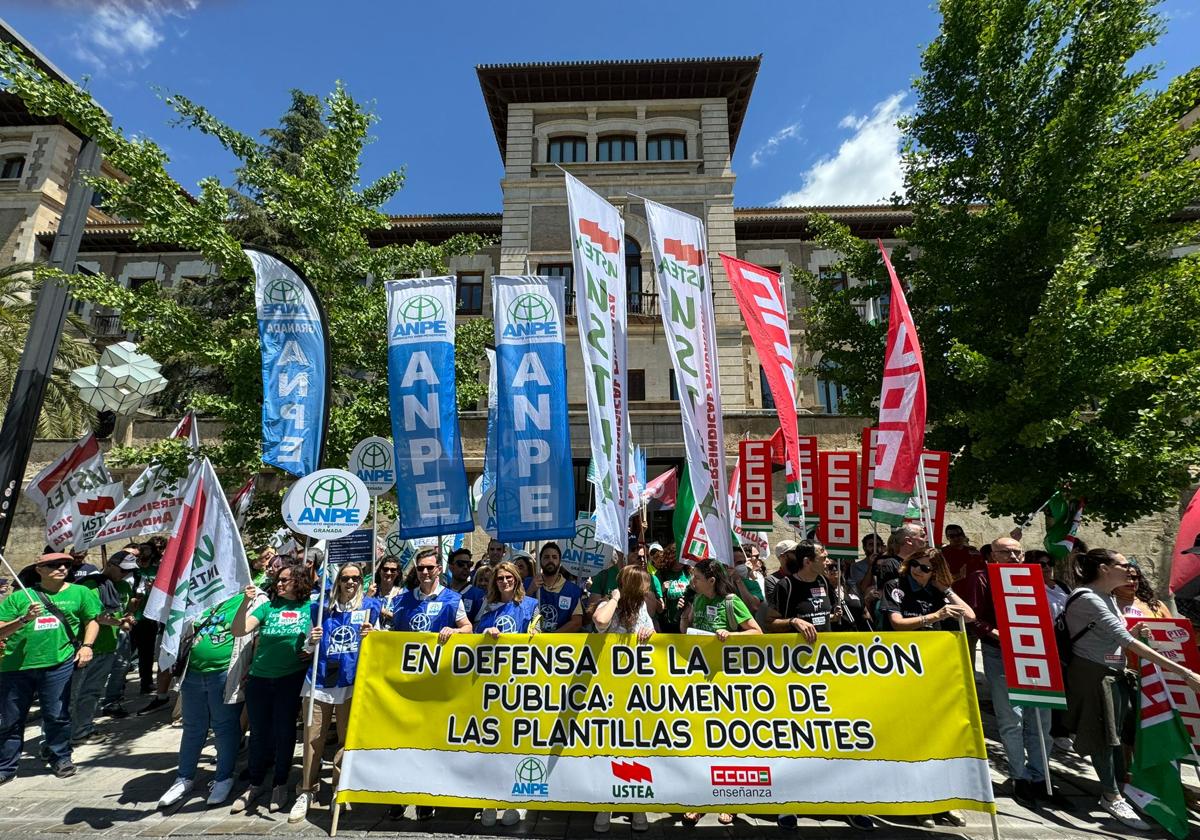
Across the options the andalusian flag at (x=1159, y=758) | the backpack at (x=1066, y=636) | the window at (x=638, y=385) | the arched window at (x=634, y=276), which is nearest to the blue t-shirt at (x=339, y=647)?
the backpack at (x=1066, y=636)

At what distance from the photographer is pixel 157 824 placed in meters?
4.52

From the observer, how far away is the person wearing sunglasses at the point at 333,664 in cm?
482

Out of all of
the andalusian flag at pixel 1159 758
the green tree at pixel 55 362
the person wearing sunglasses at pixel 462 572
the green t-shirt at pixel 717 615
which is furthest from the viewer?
the green tree at pixel 55 362

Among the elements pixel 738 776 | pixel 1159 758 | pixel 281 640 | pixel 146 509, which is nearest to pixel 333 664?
pixel 281 640

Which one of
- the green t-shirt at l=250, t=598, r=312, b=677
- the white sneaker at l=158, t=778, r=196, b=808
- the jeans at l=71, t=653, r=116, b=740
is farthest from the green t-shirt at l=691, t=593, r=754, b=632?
the jeans at l=71, t=653, r=116, b=740

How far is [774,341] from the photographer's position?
6.40 m

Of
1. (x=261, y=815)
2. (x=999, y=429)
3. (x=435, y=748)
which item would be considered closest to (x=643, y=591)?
(x=435, y=748)

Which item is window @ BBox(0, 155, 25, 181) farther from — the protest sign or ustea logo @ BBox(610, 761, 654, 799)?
the protest sign

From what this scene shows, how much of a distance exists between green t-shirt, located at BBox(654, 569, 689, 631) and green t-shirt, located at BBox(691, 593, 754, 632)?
3.83ft

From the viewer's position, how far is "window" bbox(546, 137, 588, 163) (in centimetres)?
2228

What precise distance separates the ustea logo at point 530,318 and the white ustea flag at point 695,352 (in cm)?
120

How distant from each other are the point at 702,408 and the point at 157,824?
5709mm

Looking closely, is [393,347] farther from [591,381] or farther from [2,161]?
[2,161]

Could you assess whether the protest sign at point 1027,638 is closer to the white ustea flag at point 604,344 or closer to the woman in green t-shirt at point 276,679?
the white ustea flag at point 604,344
